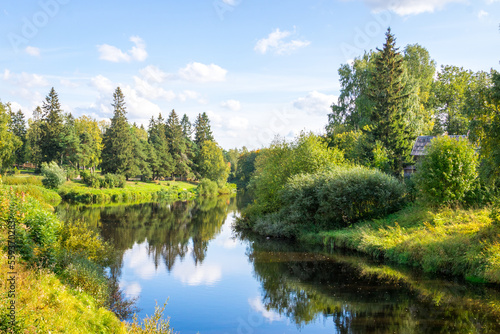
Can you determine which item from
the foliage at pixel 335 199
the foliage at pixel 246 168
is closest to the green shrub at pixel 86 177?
the foliage at pixel 335 199

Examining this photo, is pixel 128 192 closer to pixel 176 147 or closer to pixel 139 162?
pixel 139 162

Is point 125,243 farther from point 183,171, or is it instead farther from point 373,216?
point 183,171

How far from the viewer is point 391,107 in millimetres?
36594

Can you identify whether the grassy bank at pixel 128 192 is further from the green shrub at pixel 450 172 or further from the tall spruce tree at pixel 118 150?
the green shrub at pixel 450 172

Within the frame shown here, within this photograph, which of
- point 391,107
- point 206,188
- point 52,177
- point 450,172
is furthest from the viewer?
point 206,188

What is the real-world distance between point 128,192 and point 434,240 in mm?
48463

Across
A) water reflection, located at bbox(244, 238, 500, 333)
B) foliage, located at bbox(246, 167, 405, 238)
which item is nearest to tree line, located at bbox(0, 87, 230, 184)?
foliage, located at bbox(246, 167, 405, 238)

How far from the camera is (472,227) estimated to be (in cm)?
1712

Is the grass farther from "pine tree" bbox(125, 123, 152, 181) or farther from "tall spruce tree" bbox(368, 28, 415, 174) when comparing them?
"pine tree" bbox(125, 123, 152, 181)

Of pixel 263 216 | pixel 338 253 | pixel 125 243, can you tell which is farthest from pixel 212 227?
pixel 338 253

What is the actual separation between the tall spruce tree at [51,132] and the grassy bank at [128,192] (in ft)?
35.6

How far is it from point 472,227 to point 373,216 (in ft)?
26.5

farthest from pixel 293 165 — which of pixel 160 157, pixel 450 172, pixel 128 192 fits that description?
pixel 160 157

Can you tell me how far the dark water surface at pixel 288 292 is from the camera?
12125mm
